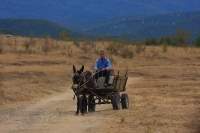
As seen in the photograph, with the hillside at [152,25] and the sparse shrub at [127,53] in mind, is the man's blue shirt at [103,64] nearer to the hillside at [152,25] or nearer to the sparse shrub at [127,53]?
the sparse shrub at [127,53]

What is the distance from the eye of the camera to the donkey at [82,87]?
1670 cm

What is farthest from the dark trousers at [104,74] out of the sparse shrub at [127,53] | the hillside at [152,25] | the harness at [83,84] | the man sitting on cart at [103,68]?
the hillside at [152,25]

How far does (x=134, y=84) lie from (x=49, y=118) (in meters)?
13.5

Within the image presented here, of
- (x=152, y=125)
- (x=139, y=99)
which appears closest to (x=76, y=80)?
(x=152, y=125)

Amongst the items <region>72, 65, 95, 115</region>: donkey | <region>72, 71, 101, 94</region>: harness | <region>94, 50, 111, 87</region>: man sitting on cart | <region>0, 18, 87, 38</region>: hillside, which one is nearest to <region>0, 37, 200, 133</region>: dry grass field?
<region>72, 65, 95, 115</region>: donkey

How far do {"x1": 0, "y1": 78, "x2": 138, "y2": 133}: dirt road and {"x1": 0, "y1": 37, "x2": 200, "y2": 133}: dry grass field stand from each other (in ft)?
1.10

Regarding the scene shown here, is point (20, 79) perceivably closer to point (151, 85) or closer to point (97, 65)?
point (151, 85)

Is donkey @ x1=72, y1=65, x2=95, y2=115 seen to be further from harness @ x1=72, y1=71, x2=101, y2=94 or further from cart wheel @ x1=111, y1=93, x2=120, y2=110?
cart wheel @ x1=111, y1=93, x2=120, y2=110

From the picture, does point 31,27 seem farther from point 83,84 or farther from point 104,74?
point 83,84

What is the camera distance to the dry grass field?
1476cm

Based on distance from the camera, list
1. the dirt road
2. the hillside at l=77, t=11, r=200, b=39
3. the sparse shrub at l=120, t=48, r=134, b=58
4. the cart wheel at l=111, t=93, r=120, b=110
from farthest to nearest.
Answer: the hillside at l=77, t=11, r=200, b=39 < the sparse shrub at l=120, t=48, r=134, b=58 < the cart wheel at l=111, t=93, r=120, b=110 < the dirt road

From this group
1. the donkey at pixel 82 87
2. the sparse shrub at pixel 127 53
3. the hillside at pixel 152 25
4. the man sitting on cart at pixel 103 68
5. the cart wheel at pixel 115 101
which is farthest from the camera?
the hillside at pixel 152 25

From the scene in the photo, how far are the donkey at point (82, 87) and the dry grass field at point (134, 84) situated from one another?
2.26 ft

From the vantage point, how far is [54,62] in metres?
39.8
